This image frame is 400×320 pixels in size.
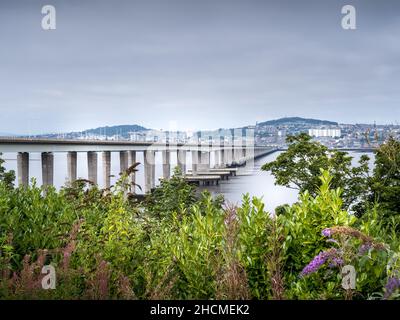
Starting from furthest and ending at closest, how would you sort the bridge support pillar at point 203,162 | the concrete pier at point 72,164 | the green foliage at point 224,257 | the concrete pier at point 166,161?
1. the concrete pier at point 166,161
2. the bridge support pillar at point 203,162
3. the concrete pier at point 72,164
4. the green foliage at point 224,257

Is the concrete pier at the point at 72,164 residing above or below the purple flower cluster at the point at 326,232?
below

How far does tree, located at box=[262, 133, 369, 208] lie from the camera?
25031mm

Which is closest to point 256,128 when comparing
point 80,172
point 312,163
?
point 312,163

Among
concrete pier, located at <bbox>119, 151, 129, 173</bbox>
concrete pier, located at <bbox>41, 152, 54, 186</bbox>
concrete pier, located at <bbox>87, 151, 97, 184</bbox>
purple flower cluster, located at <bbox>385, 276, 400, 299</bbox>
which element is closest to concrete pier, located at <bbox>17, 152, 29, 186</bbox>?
concrete pier, located at <bbox>41, 152, 54, 186</bbox>

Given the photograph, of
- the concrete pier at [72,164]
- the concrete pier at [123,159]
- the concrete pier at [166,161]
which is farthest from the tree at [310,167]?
the concrete pier at [166,161]

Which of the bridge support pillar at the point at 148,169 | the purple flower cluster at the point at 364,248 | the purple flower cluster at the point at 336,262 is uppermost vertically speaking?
the purple flower cluster at the point at 364,248

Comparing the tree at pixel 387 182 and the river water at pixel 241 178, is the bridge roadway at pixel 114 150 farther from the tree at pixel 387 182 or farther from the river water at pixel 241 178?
the tree at pixel 387 182

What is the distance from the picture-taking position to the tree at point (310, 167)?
25.0 m

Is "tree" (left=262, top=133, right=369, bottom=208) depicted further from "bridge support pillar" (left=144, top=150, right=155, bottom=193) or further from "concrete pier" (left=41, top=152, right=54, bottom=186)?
"bridge support pillar" (left=144, top=150, right=155, bottom=193)

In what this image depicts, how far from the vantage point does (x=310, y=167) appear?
2638cm

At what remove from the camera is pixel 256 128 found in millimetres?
23922

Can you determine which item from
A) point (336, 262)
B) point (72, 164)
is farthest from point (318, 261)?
point (72, 164)

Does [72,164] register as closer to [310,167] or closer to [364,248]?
[310,167]
